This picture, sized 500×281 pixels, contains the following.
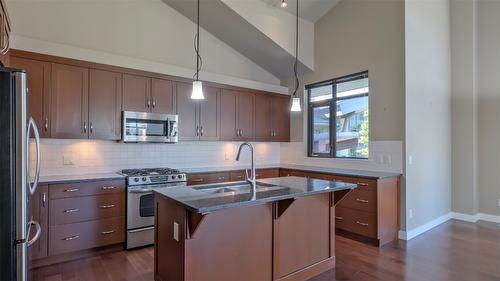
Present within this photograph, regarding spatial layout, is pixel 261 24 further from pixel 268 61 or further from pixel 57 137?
pixel 57 137

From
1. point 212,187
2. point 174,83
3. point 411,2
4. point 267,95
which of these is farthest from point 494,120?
point 174,83

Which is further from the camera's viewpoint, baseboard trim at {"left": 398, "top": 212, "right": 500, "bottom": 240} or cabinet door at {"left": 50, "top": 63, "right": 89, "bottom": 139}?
baseboard trim at {"left": 398, "top": 212, "right": 500, "bottom": 240}

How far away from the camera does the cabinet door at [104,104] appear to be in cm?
356

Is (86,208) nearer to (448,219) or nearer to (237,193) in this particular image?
(237,193)

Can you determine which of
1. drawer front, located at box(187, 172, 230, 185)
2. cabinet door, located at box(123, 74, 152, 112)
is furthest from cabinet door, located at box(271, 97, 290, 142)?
cabinet door, located at box(123, 74, 152, 112)

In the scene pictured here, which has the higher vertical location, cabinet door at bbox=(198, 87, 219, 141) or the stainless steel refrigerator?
cabinet door at bbox=(198, 87, 219, 141)

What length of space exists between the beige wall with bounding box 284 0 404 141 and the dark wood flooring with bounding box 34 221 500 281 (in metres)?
1.50

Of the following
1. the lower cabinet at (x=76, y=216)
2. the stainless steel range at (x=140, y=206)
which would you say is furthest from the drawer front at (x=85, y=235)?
the stainless steel range at (x=140, y=206)

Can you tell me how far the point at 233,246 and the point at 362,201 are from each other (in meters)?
2.20

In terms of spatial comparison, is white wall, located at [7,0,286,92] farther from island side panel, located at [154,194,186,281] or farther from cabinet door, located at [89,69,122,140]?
island side panel, located at [154,194,186,281]

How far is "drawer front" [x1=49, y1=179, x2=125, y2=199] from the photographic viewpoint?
121 inches

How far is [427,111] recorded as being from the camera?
14.2 ft

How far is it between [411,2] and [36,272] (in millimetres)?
5703

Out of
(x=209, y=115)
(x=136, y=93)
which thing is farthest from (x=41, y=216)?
(x=209, y=115)
